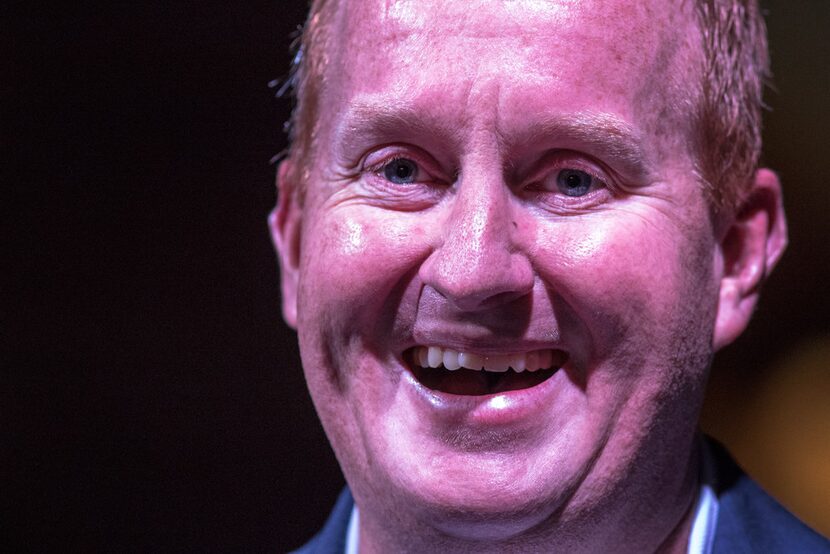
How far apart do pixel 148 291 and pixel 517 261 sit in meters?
1.23

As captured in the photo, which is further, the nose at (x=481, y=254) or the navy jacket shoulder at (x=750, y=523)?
the navy jacket shoulder at (x=750, y=523)

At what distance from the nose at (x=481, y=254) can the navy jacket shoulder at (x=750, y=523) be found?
→ 0.51 meters

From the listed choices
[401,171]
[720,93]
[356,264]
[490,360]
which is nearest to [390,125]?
[401,171]

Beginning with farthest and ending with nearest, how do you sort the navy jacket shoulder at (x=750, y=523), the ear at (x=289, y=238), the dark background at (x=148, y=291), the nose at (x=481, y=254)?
the dark background at (x=148, y=291)
the ear at (x=289, y=238)
the navy jacket shoulder at (x=750, y=523)
the nose at (x=481, y=254)

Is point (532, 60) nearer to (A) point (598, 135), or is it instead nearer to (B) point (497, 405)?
(A) point (598, 135)

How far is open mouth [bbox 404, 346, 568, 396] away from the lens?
53.7 inches

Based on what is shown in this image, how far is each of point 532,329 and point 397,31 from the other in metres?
0.40

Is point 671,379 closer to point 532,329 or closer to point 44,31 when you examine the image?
point 532,329

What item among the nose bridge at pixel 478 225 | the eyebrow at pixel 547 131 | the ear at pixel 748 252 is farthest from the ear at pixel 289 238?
the ear at pixel 748 252

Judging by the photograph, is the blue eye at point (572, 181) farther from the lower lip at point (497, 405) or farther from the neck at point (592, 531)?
the neck at point (592, 531)

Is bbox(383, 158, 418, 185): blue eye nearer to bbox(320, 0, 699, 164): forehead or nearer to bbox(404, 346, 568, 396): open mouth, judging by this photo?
bbox(320, 0, 699, 164): forehead

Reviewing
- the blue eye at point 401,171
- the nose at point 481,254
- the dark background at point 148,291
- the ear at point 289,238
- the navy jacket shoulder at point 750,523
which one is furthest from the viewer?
the dark background at point 148,291

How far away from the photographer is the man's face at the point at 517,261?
1318mm

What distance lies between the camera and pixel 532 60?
132 centimetres
